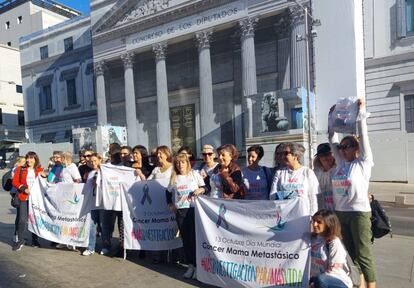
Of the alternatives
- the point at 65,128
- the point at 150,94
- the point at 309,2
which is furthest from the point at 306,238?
the point at 65,128

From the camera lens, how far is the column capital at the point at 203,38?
97.5 feet

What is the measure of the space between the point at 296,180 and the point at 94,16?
36681 millimetres

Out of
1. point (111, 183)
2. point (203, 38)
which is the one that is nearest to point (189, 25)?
point (203, 38)

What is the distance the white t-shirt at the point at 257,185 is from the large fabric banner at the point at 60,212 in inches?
120

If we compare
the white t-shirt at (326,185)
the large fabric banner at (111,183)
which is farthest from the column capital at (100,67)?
the white t-shirt at (326,185)

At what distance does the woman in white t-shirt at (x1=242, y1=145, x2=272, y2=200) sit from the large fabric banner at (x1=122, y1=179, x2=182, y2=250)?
1416mm

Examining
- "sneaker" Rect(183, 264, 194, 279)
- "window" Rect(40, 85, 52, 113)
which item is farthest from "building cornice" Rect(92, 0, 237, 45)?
"sneaker" Rect(183, 264, 194, 279)

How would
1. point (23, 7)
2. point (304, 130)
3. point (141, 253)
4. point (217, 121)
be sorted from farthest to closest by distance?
1. point (23, 7)
2. point (217, 121)
3. point (304, 130)
4. point (141, 253)

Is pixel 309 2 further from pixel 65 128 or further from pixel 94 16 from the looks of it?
pixel 65 128

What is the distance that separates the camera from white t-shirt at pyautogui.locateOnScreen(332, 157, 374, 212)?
4098mm

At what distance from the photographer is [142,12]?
3328 cm

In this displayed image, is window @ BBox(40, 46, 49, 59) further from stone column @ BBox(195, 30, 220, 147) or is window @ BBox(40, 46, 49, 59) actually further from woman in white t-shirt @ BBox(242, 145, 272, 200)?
woman in white t-shirt @ BBox(242, 145, 272, 200)

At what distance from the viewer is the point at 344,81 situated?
76.0 ft

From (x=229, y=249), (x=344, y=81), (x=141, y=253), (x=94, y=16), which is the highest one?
(x=94, y=16)
